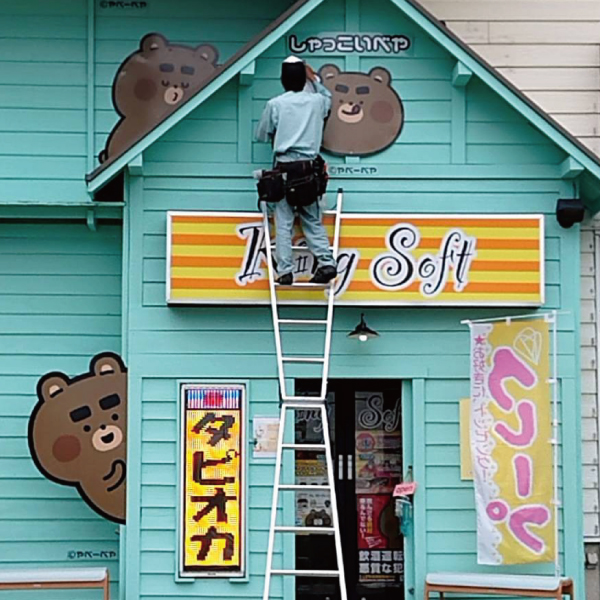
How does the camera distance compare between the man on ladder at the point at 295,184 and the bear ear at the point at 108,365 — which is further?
the bear ear at the point at 108,365

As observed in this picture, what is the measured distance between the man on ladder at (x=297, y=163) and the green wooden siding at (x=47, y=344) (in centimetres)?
207

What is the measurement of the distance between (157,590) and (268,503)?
40.3 inches

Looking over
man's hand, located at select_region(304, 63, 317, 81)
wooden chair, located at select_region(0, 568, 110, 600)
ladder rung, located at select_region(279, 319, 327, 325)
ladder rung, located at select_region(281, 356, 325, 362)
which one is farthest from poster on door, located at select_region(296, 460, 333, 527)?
man's hand, located at select_region(304, 63, 317, 81)

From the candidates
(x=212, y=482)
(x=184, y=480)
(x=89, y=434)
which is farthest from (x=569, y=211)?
(x=89, y=434)

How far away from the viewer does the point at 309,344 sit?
899 centimetres

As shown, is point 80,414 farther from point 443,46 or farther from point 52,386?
point 443,46

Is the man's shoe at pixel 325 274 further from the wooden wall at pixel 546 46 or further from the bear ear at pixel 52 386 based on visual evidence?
the wooden wall at pixel 546 46

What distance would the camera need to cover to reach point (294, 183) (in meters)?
8.51

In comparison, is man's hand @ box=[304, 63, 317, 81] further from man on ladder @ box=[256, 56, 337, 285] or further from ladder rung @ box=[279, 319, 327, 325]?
ladder rung @ box=[279, 319, 327, 325]

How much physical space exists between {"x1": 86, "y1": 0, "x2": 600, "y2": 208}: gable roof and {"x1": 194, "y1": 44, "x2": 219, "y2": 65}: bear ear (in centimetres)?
175

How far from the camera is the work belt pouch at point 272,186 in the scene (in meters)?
8.54

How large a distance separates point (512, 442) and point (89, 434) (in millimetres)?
3265

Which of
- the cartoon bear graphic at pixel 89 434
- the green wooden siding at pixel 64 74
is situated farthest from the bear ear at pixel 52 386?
the green wooden siding at pixel 64 74

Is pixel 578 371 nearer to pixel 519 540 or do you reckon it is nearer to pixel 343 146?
pixel 519 540
